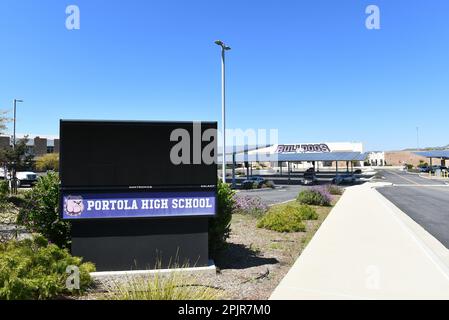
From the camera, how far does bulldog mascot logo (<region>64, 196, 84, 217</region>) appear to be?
23.4 ft

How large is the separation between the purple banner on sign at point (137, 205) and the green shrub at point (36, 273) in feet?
2.53

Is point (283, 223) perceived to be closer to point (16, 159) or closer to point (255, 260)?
point (255, 260)

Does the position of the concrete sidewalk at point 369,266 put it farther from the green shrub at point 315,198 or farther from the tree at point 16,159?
the tree at point 16,159

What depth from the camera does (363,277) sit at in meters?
7.16

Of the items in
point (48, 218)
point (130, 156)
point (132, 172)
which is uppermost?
point (130, 156)

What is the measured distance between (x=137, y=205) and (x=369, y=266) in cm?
463

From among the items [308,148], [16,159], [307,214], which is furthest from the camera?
[308,148]

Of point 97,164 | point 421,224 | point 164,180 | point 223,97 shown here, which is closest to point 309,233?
point 421,224

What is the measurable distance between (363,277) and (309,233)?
528 cm

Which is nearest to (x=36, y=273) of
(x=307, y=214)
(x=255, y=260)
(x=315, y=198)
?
(x=255, y=260)

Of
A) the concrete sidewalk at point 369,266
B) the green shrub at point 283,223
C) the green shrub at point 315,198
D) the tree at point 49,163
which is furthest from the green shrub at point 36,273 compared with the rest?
the tree at point 49,163

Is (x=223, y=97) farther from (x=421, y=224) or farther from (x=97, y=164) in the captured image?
(x=97, y=164)

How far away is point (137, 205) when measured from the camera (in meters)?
7.31
